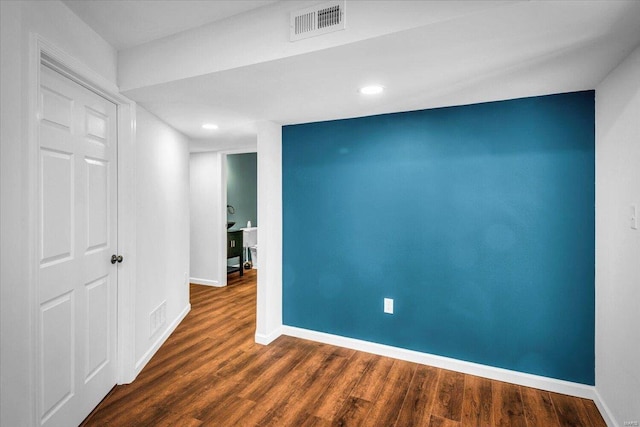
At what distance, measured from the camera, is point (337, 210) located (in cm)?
310

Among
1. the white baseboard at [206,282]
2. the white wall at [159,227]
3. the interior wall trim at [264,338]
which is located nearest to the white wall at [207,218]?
the white baseboard at [206,282]

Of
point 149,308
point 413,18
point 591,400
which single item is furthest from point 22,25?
point 591,400

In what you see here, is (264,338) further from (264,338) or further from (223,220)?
(223,220)

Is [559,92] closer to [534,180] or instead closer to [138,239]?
[534,180]

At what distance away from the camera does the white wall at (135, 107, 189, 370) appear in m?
2.61

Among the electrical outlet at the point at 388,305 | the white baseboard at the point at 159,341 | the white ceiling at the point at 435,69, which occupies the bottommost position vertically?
the white baseboard at the point at 159,341

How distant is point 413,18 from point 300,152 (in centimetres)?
192

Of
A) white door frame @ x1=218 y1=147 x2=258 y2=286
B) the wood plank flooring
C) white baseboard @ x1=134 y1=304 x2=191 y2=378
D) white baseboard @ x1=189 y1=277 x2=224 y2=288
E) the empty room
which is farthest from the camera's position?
white baseboard @ x1=189 y1=277 x2=224 y2=288

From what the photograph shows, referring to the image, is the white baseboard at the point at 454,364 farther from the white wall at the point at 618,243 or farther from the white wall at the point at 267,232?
the white wall at the point at 267,232

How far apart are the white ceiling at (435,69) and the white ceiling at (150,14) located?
0.10ft

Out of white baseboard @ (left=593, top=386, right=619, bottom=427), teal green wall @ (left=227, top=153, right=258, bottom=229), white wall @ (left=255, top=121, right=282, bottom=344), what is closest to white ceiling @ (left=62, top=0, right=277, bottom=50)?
white wall @ (left=255, top=121, right=282, bottom=344)

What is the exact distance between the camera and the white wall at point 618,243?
1.70 metres

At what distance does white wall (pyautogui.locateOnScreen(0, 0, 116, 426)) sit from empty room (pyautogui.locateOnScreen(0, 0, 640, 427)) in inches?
0.4

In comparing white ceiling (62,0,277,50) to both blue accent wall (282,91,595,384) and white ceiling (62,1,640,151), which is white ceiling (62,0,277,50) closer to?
white ceiling (62,1,640,151)
